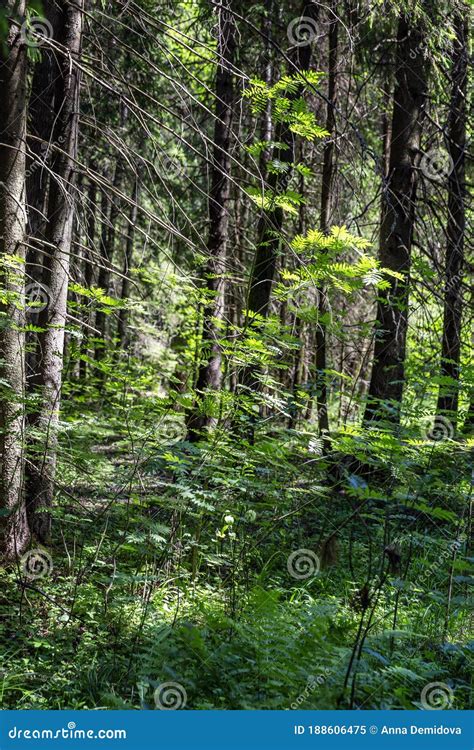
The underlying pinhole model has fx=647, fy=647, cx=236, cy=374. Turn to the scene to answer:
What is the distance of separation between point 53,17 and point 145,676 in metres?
5.84

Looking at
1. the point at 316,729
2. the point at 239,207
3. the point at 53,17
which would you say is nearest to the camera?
the point at 316,729

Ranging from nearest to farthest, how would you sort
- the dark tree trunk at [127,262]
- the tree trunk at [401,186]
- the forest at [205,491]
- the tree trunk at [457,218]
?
the forest at [205,491] → the dark tree trunk at [127,262] → the tree trunk at [457,218] → the tree trunk at [401,186]

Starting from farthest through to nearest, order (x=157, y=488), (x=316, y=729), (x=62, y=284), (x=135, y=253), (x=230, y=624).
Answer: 1. (x=135, y=253)
2. (x=157, y=488)
3. (x=62, y=284)
4. (x=230, y=624)
5. (x=316, y=729)

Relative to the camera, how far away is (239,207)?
13086 millimetres

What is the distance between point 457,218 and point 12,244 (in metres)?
7.33

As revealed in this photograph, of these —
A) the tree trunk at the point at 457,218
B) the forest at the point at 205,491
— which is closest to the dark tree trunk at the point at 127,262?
the forest at the point at 205,491

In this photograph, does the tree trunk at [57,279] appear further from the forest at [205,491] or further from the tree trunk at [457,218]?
the tree trunk at [457,218]

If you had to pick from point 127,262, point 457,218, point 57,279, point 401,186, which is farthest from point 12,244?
point 457,218

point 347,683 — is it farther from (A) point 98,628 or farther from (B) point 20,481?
(B) point 20,481

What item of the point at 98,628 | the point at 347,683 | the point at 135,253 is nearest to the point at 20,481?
the point at 98,628

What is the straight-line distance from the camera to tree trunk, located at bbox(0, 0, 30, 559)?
16.2 feet

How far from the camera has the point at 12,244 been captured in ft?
16.5

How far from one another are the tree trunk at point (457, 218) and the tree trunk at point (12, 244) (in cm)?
465

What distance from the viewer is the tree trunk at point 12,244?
16.2 ft
